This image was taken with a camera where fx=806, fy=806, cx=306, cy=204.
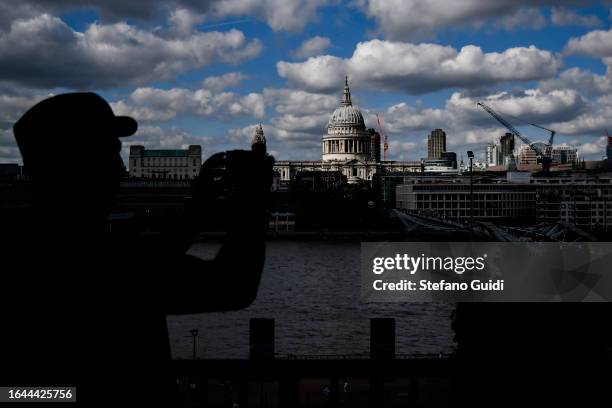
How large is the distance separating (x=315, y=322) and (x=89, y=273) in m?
21.0

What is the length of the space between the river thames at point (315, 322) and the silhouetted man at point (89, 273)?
48.9 feet

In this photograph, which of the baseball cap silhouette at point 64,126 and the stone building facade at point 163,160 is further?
the stone building facade at point 163,160

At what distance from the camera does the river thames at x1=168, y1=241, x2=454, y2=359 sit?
57.9 feet

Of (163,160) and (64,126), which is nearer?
(64,126)

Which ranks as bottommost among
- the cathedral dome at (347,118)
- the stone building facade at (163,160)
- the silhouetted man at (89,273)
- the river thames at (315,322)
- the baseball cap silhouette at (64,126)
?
the river thames at (315,322)

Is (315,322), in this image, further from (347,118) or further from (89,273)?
(347,118)

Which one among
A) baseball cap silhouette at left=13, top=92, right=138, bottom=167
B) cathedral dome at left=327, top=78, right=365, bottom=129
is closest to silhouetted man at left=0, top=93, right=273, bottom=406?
baseball cap silhouette at left=13, top=92, right=138, bottom=167

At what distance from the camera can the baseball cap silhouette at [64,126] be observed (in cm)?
120

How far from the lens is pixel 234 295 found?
4.10 ft

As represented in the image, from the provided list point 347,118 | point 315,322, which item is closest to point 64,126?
point 315,322

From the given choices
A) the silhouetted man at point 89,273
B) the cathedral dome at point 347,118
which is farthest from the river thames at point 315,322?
the cathedral dome at point 347,118

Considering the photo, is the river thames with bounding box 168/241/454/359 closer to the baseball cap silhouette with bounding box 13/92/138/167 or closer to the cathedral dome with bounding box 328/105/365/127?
the baseball cap silhouette with bounding box 13/92/138/167

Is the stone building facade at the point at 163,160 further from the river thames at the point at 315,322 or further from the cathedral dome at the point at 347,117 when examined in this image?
the river thames at the point at 315,322

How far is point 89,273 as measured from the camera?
121 centimetres
